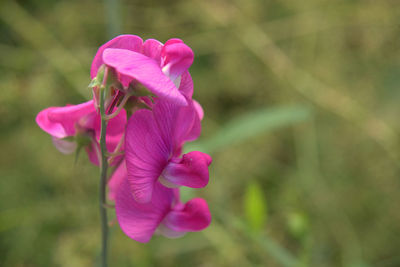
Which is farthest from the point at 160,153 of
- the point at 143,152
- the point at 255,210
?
the point at 255,210

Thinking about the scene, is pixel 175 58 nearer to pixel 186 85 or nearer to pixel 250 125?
pixel 186 85

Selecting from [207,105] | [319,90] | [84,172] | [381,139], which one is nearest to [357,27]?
[319,90]

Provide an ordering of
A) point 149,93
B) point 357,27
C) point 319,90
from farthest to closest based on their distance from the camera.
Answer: point 357,27 < point 319,90 < point 149,93

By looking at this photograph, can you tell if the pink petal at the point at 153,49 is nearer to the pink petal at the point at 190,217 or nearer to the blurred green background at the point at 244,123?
the pink petal at the point at 190,217

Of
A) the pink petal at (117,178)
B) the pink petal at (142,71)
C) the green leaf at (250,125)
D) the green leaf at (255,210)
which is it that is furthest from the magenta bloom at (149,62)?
the green leaf at (250,125)

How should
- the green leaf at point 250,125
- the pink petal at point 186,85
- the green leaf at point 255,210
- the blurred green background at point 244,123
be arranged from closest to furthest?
the pink petal at point 186,85, the green leaf at point 255,210, the green leaf at point 250,125, the blurred green background at point 244,123

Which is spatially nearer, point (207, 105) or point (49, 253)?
point (49, 253)

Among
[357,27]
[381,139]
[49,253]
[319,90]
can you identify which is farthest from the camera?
[357,27]

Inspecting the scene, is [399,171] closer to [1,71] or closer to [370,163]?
[370,163]
